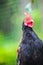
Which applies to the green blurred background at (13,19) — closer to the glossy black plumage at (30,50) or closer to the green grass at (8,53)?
the green grass at (8,53)

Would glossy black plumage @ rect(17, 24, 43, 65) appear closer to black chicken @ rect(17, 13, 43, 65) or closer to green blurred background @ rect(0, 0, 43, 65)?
black chicken @ rect(17, 13, 43, 65)

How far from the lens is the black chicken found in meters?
1.24

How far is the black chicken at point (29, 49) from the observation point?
1244 millimetres

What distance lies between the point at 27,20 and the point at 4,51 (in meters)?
0.37

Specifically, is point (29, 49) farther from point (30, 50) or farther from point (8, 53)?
point (8, 53)

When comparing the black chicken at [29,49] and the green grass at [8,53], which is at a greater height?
the black chicken at [29,49]

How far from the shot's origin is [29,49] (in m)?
1.26

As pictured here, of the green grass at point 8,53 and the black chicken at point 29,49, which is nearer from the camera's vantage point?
the black chicken at point 29,49

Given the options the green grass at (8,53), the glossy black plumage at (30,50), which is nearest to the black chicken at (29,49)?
the glossy black plumage at (30,50)

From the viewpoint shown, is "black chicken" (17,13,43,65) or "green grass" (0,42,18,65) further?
"green grass" (0,42,18,65)

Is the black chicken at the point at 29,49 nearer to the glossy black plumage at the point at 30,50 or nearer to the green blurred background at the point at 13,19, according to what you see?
the glossy black plumage at the point at 30,50

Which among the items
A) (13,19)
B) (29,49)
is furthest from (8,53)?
(29,49)

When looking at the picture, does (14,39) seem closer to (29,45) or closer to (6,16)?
(6,16)

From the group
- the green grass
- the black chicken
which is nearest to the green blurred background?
the green grass
